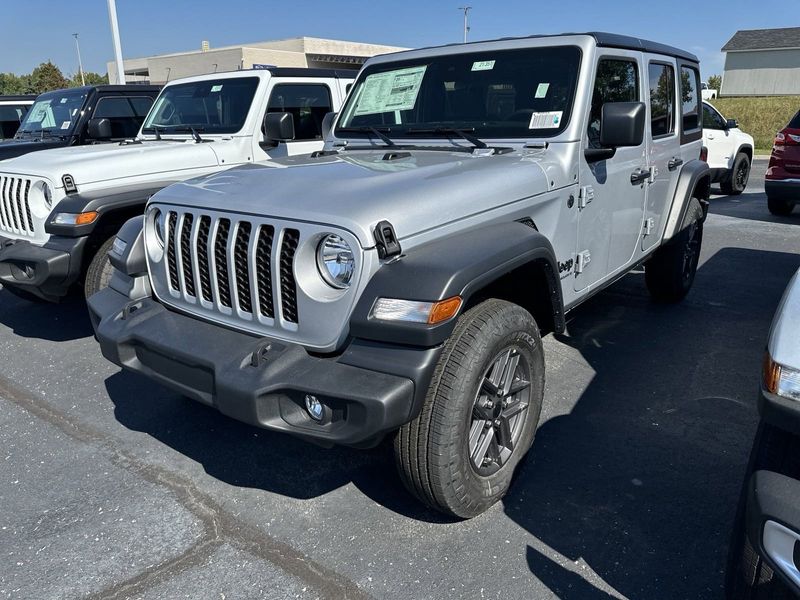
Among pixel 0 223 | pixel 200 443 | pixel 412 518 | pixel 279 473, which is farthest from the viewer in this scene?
pixel 0 223

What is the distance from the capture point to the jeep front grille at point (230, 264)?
2486 mm

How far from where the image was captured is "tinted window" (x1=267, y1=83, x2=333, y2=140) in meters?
6.04

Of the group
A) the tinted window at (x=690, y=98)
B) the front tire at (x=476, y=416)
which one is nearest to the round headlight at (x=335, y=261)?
the front tire at (x=476, y=416)

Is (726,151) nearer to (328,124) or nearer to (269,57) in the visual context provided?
(328,124)

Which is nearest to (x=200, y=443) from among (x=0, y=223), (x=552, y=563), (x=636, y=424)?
(x=552, y=563)

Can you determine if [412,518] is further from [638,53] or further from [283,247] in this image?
[638,53]

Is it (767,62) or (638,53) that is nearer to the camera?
(638,53)

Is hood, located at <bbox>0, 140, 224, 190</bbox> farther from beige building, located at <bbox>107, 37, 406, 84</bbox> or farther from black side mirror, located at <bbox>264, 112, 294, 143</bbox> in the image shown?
beige building, located at <bbox>107, 37, 406, 84</bbox>

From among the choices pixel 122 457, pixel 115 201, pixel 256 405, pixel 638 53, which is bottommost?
pixel 122 457

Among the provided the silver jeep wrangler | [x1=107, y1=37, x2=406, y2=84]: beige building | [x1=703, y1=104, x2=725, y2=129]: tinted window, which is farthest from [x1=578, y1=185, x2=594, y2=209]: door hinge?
[x1=107, y1=37, x2=406, y2=84]: beige building

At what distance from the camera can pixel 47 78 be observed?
45188 millimetres

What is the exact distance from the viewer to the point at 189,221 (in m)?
2.85

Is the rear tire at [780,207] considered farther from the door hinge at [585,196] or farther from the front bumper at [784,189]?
the door hinge at [585,196]

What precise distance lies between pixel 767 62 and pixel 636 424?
48.6 metres
